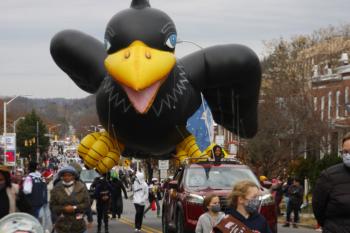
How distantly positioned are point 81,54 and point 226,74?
10.9 feet

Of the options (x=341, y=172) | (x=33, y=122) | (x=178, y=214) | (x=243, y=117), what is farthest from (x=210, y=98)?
(x=33, y=122)

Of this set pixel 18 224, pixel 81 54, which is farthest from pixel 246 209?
pixel 81 54

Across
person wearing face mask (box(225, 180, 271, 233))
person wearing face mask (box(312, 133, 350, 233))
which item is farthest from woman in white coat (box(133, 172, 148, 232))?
person wearing face mask (box(225, 180, 271, 233))

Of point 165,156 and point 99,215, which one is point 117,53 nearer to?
point 165,156

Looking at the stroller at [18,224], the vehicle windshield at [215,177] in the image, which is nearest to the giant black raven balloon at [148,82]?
the vehicle windshield at [215,177]

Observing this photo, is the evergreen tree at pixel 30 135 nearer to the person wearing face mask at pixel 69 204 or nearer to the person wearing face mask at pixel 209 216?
the person wearing face mask at pixel 69 204

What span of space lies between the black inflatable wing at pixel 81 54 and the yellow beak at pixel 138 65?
2.29m

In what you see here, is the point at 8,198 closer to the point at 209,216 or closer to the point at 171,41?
the point at 209,216

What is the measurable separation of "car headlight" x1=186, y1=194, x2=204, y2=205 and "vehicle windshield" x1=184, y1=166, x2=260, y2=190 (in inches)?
18.8

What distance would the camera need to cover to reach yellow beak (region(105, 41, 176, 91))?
16.2m

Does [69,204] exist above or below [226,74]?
below

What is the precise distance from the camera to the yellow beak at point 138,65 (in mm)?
16203

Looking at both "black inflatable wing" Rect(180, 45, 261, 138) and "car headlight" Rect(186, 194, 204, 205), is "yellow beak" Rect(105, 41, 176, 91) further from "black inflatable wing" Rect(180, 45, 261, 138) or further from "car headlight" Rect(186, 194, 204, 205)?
"car headlight" Rect(186, 194, 204, 205)

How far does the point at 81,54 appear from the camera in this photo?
19.1 meters
